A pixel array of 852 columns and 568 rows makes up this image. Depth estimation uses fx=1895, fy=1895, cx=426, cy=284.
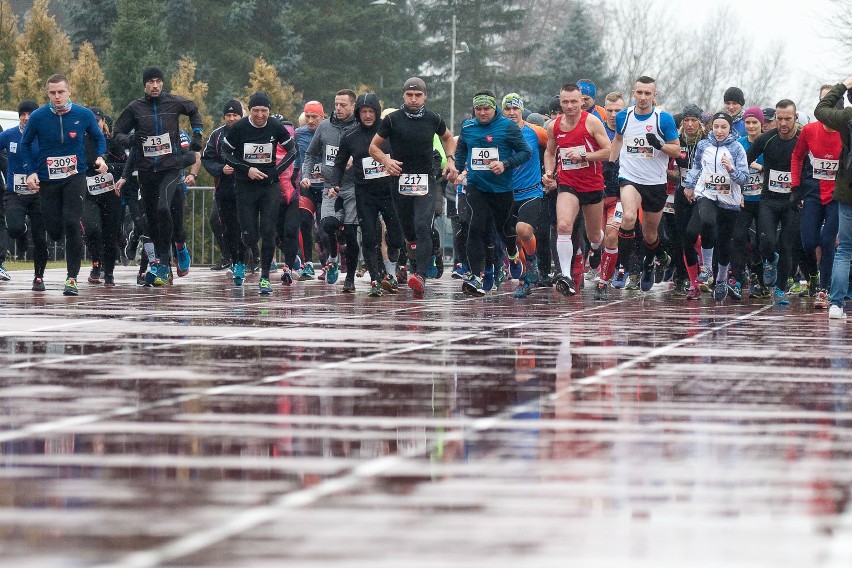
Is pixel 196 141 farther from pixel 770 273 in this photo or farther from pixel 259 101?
pixel 770 273

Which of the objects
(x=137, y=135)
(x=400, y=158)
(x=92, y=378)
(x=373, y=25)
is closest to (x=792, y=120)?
(x=400, y=158)

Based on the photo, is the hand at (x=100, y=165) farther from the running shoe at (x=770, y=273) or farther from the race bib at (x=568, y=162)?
the running shoe at (x=770, y=273)

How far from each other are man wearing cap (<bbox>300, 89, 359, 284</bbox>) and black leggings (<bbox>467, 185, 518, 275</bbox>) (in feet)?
5.76

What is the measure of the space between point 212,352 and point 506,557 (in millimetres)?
6514

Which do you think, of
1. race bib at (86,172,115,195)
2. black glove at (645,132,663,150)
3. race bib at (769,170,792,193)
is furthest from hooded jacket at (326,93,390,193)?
race bib at (769,170,792,193)

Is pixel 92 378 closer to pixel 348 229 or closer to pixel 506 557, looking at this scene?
pixel 506 557

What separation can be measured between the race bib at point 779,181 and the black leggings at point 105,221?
23.5ft

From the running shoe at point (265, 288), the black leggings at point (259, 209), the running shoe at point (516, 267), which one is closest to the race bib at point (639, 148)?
the running shoe at point (516, 267)

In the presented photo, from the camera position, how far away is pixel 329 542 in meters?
4.74

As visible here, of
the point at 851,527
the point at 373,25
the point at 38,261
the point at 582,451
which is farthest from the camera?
the point at 373,25

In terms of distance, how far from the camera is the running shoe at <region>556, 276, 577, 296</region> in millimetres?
18219

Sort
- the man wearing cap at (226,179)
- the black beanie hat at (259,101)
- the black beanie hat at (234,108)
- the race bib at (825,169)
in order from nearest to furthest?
the race bib at (825,169) → the black beanie hat at (259,101) → the man wearing cap at (226,179) → the black beanie hat at (234,108)

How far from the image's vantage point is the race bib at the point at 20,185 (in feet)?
68.0

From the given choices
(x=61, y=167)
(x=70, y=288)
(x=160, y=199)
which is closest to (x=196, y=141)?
(x=160, y=199)
